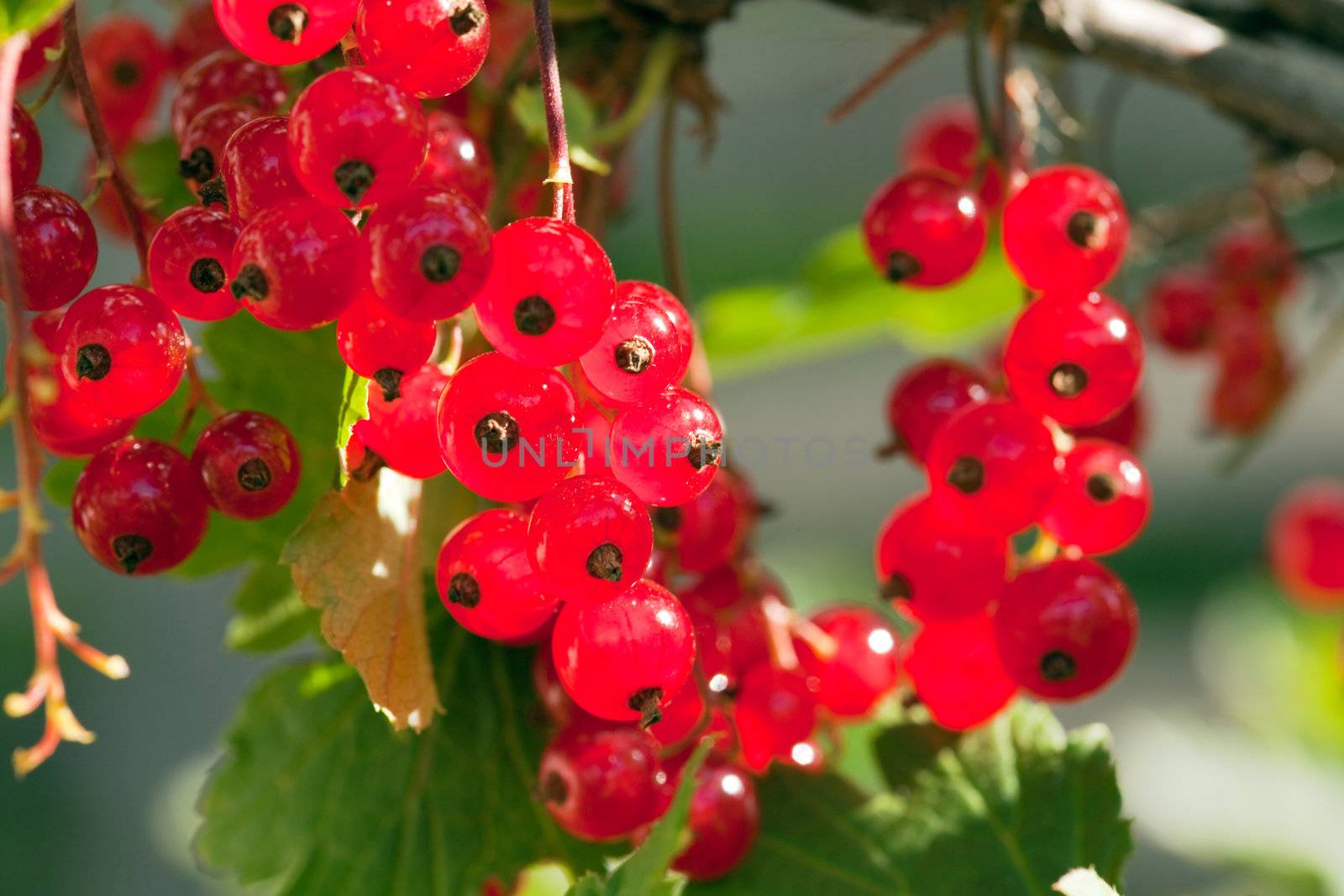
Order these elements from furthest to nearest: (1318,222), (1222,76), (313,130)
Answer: (1318,222) < (1222,76) < (313,130)

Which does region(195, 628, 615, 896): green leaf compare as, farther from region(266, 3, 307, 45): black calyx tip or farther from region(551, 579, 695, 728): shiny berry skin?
region(266, 3, 307, 45): black calyx tip

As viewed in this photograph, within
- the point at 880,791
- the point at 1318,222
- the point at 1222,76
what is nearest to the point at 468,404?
the point at 880,791

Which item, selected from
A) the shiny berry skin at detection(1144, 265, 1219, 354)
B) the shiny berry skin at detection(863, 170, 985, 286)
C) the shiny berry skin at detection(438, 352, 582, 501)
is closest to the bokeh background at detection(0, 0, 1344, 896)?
the shiny berry skin at detection(1144, 265, 1219, 354)

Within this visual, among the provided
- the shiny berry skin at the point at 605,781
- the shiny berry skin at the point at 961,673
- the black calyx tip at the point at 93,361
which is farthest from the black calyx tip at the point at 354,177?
the shiny berry skin at the point at 961,673

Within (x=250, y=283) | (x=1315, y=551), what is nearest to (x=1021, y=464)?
(x=250, y=283)

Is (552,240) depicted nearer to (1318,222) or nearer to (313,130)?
(313,130)

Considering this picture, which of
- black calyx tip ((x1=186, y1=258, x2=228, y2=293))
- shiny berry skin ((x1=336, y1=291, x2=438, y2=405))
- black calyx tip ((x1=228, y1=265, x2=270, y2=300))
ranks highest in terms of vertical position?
black calyx tip ((x1=228, y1=265, x2=270, y2=300))

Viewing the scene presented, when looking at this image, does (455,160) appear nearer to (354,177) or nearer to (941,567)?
(354,177)

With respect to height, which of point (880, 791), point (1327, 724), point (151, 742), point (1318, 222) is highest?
point (880, 791)
